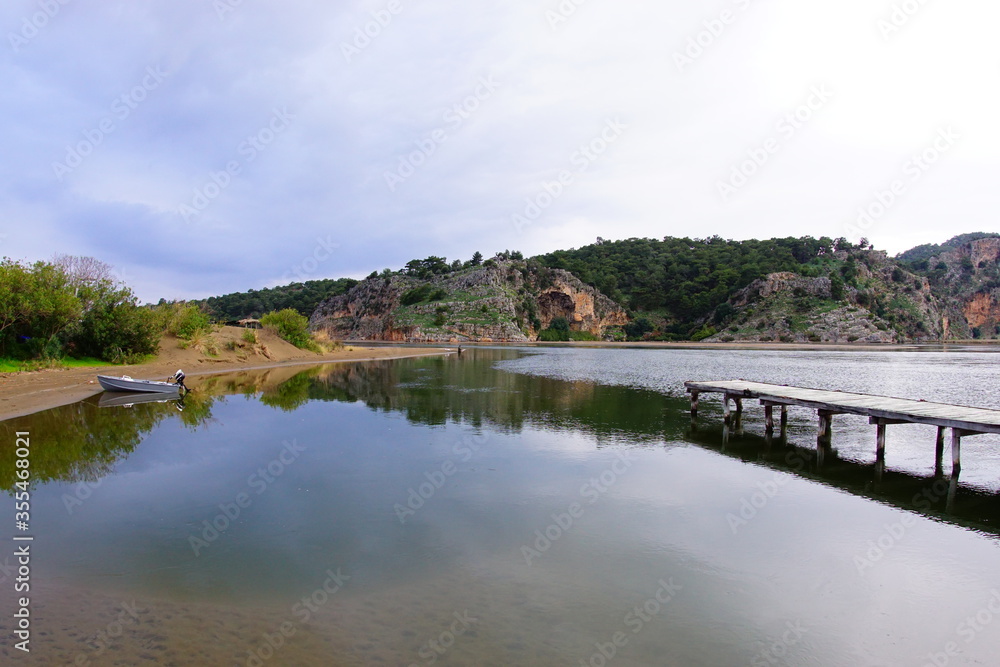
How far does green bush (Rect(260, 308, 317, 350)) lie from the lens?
163ft

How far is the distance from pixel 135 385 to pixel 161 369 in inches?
337

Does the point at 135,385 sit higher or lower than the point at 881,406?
lower

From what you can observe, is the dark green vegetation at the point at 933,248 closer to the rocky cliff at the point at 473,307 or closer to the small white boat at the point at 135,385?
the rocky cliff at the point at 473,307

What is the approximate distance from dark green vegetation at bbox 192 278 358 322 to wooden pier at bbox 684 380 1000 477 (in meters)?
130

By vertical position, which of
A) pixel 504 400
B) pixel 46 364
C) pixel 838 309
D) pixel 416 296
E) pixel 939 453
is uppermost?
pixel 416 296

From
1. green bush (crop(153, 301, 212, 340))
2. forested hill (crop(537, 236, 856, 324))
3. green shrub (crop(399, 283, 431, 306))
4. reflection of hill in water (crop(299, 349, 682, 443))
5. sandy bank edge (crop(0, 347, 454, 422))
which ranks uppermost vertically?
forested hill (crop(537, 236, 856, 324))

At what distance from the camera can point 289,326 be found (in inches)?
1989

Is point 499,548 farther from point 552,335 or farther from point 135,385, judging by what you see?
point 552,335

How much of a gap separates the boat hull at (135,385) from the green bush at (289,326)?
86.1 ft

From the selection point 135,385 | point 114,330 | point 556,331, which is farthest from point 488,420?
point 556,331

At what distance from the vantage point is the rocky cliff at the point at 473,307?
10481 centimetres

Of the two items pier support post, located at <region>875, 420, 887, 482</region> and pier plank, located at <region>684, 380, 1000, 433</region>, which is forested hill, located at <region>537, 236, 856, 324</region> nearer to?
pier plank, located at <region>684, 380, 1000, 433</region>

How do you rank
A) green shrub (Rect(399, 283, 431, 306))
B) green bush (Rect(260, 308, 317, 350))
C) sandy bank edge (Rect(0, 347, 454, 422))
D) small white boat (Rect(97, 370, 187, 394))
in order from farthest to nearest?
green shrub (Rect(399, 283, 431, 306)) → green bush (Rect(260, 308, 317, 350)) → small white boat (Rect(97, 370, 187, 394)) → sandy bank edge (Rect(0, 347, 454, 422))

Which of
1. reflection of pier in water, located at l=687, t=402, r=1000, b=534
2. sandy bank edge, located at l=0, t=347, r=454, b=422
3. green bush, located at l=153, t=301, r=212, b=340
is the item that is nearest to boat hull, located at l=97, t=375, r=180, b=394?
sandy bank edge, located at l=0, t=347, r=454, b=422
